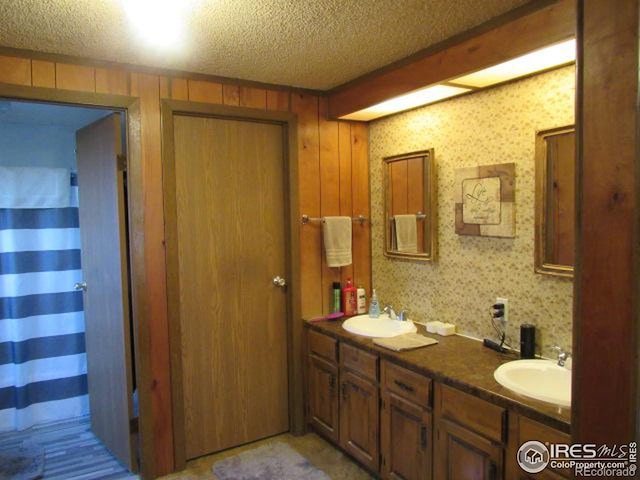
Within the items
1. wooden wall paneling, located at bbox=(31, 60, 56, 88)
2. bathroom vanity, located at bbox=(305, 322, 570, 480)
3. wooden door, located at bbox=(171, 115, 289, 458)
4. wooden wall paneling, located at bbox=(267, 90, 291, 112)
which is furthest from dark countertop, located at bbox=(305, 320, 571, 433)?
wooden wall paneling, located at bbox=(31, 60, 56, 88)

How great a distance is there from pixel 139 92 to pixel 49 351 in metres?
1.97

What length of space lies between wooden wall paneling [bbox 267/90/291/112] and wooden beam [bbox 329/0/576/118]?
38cm

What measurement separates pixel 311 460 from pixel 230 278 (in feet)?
3.73

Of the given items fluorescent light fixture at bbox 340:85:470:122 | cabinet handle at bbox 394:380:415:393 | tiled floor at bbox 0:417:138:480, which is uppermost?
fluorescent light fixture at bbox 340:85:470:122

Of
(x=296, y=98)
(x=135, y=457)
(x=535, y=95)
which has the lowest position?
(x=135, y=457)

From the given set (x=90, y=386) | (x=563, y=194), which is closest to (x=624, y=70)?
(x=563, y=194)

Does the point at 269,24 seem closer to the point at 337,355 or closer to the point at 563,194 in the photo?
the point at 563,194

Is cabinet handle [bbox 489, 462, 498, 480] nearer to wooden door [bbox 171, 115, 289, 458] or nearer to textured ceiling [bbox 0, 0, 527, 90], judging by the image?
wooden door [bbox 171, 115, 289, 458]

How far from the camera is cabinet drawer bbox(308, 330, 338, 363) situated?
8.96ft

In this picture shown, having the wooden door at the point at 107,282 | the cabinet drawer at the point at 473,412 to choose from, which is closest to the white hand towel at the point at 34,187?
the wooden door at the point at 107,282

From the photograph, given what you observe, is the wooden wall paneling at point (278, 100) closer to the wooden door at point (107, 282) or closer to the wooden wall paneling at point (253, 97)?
the wooden wall paneling at point (253, 97)

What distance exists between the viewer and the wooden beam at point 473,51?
1.75m

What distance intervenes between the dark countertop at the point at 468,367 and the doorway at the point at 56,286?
1424 millimetres

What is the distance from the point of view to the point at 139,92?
2.50m
